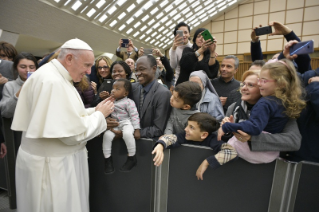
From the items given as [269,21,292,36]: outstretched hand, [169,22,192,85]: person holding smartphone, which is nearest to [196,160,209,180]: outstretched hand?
[269,21,292,36]: outstretched hand

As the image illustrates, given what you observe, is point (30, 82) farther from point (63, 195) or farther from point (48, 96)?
point (63, 195)

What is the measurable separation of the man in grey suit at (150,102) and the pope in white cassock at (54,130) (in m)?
0.39

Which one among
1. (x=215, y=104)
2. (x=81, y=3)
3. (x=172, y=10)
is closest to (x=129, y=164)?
(x=215, y=104)

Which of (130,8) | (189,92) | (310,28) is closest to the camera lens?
(189,92)

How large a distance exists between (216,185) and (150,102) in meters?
0.94

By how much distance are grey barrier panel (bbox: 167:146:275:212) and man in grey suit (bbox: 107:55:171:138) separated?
1.03 ft

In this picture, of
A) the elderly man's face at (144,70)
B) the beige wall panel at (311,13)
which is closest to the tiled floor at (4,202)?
the elderly man's face at (144,70)

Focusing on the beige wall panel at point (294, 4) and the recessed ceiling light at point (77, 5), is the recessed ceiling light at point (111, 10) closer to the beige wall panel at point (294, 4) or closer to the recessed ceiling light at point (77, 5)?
the recessed ceiling light at point (77, 5)

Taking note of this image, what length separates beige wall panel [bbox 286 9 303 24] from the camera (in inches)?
461

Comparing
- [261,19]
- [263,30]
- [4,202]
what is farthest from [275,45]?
[4,202]

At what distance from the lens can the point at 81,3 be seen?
820 cm

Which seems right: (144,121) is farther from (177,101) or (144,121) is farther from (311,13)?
(311,13)

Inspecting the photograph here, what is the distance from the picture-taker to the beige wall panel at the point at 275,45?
40.4 ft

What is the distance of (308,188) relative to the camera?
1.19 meters
